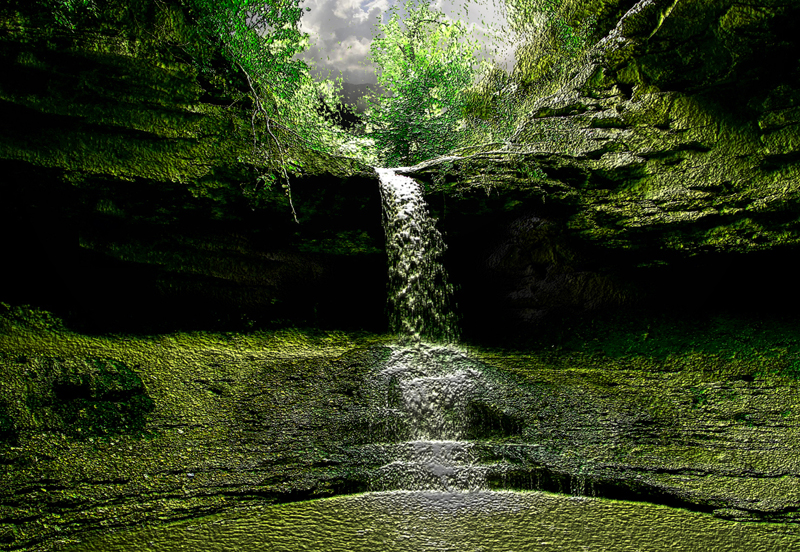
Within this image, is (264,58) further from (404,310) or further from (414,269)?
(404,310)

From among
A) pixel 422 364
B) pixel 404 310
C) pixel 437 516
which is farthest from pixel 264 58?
pixel 437 516

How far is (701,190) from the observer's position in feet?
12.6

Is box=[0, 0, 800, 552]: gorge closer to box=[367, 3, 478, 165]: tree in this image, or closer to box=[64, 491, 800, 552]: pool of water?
box=[64, 491, 800, 552]: pool of water

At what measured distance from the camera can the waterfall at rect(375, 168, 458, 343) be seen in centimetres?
441

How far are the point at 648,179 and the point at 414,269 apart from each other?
104 inches

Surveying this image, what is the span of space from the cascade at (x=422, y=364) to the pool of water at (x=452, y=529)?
32cm

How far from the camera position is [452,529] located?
233cm

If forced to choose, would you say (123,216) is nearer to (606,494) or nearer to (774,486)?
(606,494)

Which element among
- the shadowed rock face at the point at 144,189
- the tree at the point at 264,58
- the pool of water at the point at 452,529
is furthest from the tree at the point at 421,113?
the pool of water at the point at 452,529

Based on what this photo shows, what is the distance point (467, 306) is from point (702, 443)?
2545mm

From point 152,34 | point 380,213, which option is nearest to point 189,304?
point 380,213

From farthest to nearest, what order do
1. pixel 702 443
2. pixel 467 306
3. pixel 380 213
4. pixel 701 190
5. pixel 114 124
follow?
1. pixel 467 306
2. pixel 380 213
3. pixel 701 190
4. pixel 114 124
5. pixel 702 443

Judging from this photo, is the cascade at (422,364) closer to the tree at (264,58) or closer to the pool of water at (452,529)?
the pool of water at (452,529)

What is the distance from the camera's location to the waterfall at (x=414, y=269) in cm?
441
